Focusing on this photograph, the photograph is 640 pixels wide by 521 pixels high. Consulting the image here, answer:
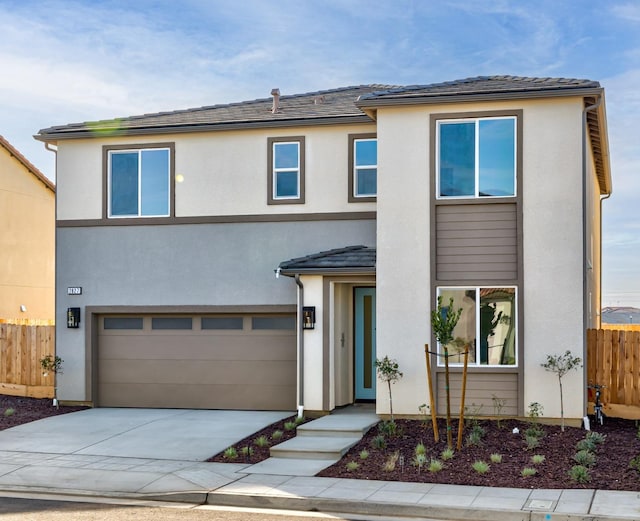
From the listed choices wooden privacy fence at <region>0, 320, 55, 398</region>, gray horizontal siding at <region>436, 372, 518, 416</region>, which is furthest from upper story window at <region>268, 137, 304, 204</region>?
wooden privacy fence at <region>0, 320, 55, 398</region>

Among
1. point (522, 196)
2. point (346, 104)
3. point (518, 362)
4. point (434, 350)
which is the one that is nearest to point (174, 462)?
point (434, 350)

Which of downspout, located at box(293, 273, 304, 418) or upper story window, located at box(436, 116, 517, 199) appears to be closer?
upper story window, located at box(436, 116, 517, 199)

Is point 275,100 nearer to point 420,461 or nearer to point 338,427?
point 338,427

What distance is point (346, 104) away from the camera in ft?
60.3

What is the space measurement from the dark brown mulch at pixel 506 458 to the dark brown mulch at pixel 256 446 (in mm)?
1367

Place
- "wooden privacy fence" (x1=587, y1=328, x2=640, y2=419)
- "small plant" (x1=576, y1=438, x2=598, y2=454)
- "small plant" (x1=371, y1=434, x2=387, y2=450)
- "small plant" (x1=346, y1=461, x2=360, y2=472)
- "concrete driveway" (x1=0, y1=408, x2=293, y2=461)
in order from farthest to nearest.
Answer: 1. "wooden privacy fence" (x1=587, y1=328, x2=640, y2=419)
2. "concrete driveway" (x1=0, y1=408, x2=293, y2=461)
3. "small plant" (x1=371, y1=434, x2=387, y2=450)
4. "small plant" (x1=576, y1=438, x2=598, y2=454)
5. "small plant" (x1=346, y1=461, x2=360, y2=472)

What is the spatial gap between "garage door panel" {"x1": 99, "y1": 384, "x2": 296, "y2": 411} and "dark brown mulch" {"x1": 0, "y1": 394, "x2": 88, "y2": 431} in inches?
34.4

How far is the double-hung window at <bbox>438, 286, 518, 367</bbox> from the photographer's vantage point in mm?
14703

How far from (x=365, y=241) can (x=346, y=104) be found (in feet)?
10.5

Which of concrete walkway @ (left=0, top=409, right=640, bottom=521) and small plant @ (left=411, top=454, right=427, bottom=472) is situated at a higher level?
small plant @ (left=411, top=454, right=427, bottom=472)

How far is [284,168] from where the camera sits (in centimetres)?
1767

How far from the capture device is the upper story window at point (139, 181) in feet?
59.8

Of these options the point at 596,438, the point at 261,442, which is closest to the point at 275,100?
the point at 261,442

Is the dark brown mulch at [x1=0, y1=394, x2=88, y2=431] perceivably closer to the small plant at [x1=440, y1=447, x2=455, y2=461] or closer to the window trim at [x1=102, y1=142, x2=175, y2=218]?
the window trim at [x1=102, y1=142, x2=175, y2=218]
